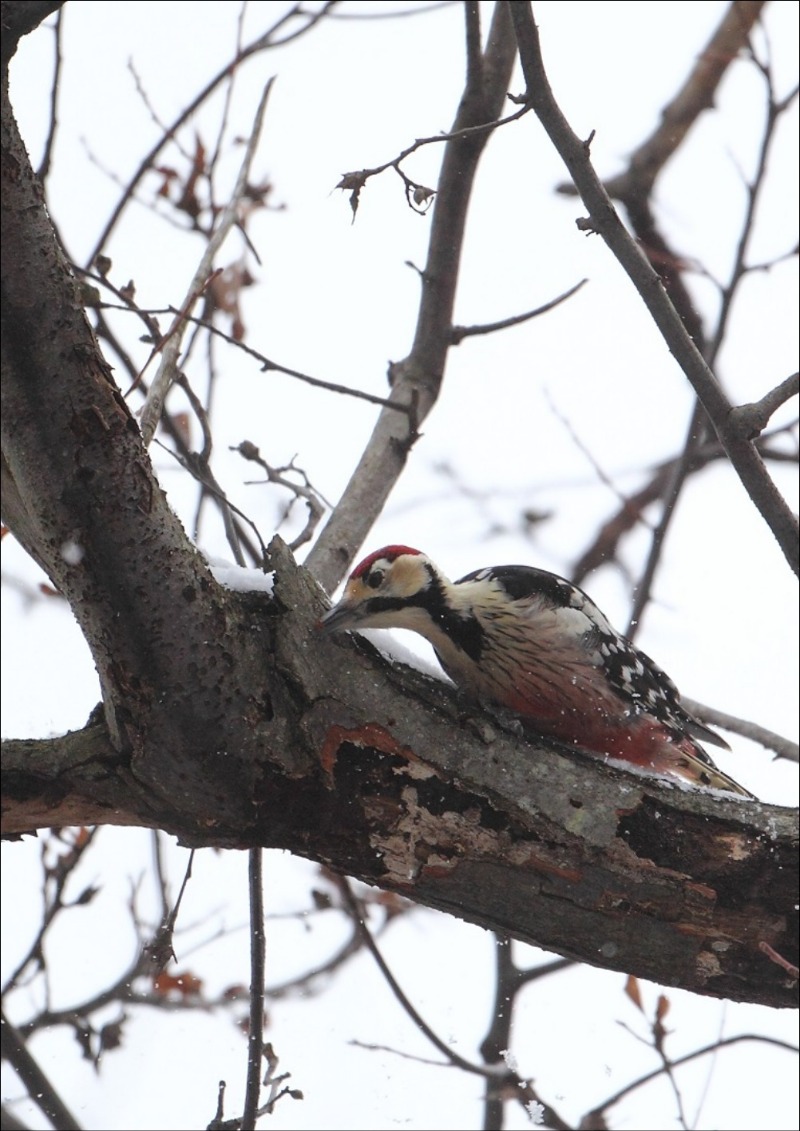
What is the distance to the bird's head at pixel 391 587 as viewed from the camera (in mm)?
2902

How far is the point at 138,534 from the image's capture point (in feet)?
7.00

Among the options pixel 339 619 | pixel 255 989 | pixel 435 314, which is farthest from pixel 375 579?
pixel 435 314

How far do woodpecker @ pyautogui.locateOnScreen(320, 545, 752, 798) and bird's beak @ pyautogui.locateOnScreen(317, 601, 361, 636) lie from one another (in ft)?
0.94

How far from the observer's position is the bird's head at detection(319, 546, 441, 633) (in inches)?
114

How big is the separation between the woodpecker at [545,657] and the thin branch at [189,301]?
671 mm

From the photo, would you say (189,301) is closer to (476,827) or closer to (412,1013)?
(476,827)

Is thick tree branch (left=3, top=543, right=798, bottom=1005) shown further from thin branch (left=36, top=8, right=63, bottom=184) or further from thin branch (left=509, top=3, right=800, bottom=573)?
thin branch (left=36, top=8, right=63, bottom=184)

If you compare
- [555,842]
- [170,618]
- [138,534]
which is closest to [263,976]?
[555,842]

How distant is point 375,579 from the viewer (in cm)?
312

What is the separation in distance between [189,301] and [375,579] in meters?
0.88

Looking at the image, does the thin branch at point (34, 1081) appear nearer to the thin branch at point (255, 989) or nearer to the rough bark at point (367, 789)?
the thin branch at point (255, 989)

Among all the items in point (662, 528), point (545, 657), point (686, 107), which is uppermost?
point (686, 107)

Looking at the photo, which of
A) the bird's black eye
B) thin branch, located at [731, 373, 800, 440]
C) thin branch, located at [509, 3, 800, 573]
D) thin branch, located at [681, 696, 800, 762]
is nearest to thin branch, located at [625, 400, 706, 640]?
thin branch, located at [681, 696, 800, 762]

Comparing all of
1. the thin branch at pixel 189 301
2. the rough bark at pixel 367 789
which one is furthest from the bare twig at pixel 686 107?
the rough bark at pixel 367 789
